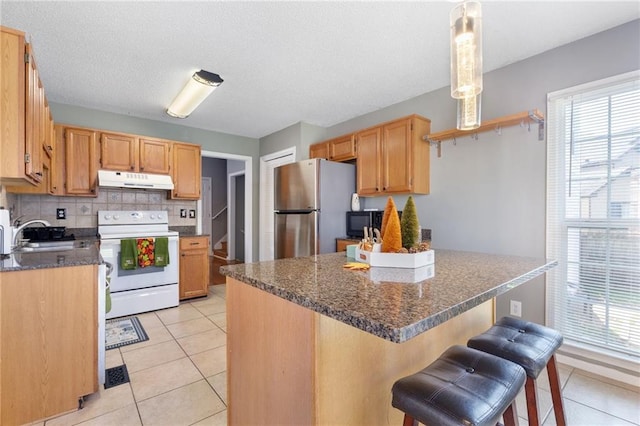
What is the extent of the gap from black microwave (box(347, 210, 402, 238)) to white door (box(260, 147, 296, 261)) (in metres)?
1.56

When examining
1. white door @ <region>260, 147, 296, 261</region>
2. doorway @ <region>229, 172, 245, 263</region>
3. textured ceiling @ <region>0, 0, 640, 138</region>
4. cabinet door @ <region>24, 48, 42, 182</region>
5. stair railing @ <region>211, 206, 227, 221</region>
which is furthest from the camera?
stair railing @ <region>211, 206, 227, 221</region>

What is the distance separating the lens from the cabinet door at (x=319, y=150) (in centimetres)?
399

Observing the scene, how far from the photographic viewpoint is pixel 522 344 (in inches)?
49.3

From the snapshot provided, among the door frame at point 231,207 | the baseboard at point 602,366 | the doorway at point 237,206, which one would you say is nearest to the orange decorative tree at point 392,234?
the baseboard at point 602,366

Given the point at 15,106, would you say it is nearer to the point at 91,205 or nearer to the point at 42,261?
the point at 42,261

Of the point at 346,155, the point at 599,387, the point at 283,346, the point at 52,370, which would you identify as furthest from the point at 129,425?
the point at 346,155

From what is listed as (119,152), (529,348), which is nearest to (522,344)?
(529,348)

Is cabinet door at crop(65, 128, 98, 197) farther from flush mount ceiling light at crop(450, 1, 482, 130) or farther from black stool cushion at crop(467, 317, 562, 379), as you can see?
black stool cushion at crop(467, 317, 562, 379)

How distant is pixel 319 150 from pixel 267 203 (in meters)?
1.37

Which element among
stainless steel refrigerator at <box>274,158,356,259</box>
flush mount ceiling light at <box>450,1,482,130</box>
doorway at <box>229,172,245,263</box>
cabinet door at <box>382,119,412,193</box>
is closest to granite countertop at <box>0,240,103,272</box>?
stainless steel refrigerator at <box>274,158,356,259</box>

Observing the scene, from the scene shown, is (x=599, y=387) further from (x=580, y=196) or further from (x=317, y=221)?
(x=317, y=221)

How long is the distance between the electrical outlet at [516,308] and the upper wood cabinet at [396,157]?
4.18 ft

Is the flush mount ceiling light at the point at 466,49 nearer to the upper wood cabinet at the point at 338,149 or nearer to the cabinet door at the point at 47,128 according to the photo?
the upper wood cabinet at the point at 338,149

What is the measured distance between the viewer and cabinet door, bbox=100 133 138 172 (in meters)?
3.46
